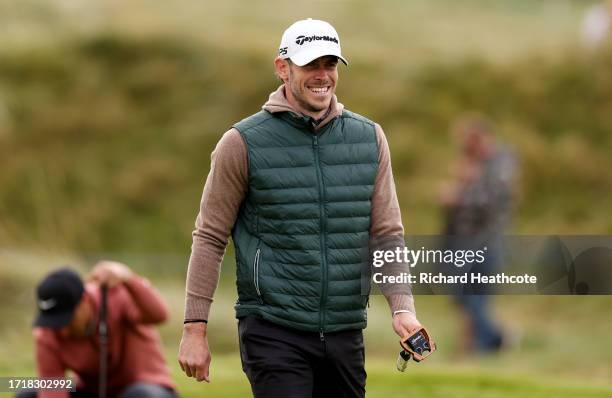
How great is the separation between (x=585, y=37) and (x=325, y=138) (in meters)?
18.3

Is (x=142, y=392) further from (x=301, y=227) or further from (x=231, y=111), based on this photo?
(x=231, y=111)

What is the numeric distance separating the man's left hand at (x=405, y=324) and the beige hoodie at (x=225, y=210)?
50 millimetres

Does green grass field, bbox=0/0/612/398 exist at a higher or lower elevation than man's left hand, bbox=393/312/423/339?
higher

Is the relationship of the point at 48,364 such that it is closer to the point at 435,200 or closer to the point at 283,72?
the point at 283,72

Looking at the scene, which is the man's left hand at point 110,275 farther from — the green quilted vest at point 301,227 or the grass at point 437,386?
the grass at point 437,386

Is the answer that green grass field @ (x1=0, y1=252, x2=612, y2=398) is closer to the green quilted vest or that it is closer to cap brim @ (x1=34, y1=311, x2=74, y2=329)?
cap brim @ (x1=34, y1=311, x2=74, y2=329)

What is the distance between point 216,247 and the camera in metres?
5.37

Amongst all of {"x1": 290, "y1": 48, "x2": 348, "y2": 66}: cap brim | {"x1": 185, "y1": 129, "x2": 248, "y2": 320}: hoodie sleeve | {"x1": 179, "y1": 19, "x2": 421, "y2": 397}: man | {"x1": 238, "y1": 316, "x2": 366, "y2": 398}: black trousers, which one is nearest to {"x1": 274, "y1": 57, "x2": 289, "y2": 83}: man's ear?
{"x1": 179, "y1": 19, "x2": 421, "y2": 397}: man

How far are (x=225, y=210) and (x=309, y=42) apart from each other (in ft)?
2.43

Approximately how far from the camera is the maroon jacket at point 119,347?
23.4ft

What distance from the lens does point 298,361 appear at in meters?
5.21

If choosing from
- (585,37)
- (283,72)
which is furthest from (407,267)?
(585,37)

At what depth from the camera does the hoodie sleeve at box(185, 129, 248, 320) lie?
5.27 m

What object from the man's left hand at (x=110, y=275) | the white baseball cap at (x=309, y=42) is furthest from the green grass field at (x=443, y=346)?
the white baseball cap at (x=309, y=42)
